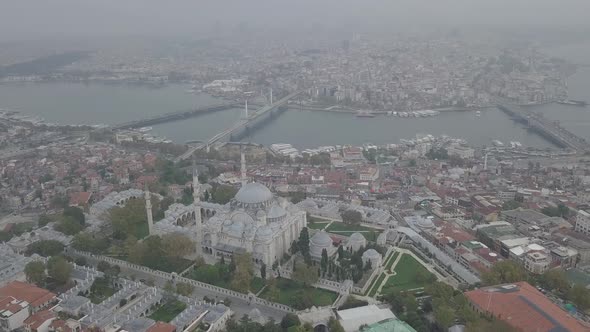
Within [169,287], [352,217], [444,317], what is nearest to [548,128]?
[352,217]

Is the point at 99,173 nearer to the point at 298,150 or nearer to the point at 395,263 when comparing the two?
the point at 298,150

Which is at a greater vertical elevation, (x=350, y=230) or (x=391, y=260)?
(x=391, y=260)

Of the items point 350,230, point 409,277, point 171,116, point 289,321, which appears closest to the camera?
point 289,321

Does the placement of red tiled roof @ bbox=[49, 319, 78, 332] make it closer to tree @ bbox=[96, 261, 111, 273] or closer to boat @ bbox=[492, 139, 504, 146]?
tree @ bbox=[96, 261, 111, 273]

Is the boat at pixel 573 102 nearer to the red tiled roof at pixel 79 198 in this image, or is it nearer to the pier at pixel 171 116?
the pier at pixel 171 116

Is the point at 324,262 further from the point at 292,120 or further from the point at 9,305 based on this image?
the point at 292,120

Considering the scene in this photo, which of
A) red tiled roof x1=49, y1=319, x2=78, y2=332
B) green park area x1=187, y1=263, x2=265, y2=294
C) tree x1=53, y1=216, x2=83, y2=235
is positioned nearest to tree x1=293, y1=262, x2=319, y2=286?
green park area x1=187, y1=263, x2=265, y2=294
